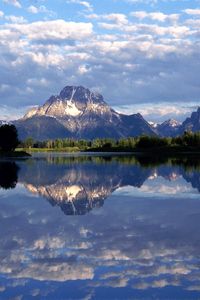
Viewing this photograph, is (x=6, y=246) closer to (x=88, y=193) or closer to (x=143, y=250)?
(x=143, y=250)

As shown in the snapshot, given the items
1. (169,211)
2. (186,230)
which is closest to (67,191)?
(169,211)

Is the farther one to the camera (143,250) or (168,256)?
(143,250)

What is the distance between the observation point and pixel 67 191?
43625 mm

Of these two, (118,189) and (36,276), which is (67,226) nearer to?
(36,276)

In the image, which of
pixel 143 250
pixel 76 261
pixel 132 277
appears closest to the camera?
pixel 132 277

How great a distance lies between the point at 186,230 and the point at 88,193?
18.5 metres

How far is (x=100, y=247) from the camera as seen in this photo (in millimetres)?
19688

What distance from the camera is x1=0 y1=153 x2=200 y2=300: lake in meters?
14.0

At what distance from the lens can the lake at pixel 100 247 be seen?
14.0 metres

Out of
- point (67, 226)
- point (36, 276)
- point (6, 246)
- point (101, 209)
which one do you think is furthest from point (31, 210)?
point (36, 276)

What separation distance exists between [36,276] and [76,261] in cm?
228

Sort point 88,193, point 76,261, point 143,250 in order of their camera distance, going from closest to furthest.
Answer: point 76,261, point 143,250, point 88,193

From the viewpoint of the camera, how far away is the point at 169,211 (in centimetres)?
3059

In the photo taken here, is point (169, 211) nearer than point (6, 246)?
No
